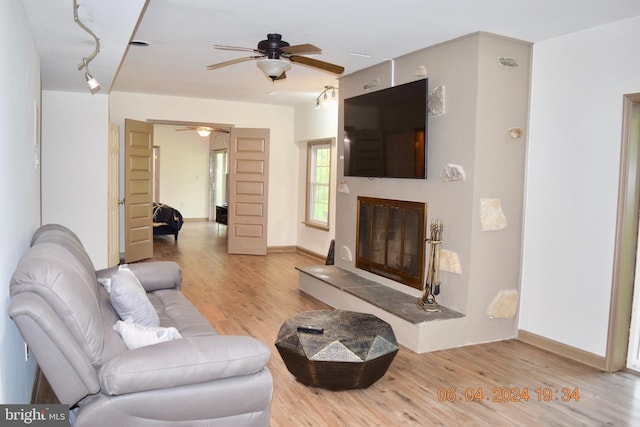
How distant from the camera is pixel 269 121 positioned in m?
8.50

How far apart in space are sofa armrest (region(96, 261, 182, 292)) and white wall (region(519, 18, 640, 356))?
2.84m

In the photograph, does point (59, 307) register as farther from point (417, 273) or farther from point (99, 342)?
point (417, 273)

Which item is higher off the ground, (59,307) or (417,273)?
(59,307)

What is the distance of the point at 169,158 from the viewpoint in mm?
12945

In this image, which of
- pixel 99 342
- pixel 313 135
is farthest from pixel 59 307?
pixel 313 135

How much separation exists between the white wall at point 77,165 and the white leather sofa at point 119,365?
385 centimetres

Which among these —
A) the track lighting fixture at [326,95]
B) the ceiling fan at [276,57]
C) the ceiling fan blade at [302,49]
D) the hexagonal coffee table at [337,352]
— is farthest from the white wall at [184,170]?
the hexagonal coffee table at [337,352]

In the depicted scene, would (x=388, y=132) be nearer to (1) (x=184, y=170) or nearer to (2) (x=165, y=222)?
(2) (x=165, y=222)

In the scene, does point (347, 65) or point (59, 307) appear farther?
point (347, 65)

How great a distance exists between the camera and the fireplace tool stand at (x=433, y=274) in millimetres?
4137

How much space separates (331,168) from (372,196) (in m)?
2.36

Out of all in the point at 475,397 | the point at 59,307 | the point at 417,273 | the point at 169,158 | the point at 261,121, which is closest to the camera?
the point at 59,307

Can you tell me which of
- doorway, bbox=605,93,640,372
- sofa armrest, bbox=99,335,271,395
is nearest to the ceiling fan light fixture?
sofa armrest, bbox=99,335,271,395

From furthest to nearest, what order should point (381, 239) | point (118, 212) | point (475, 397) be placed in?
point (118, 212)
point (381, 239)
point (475, 397)
